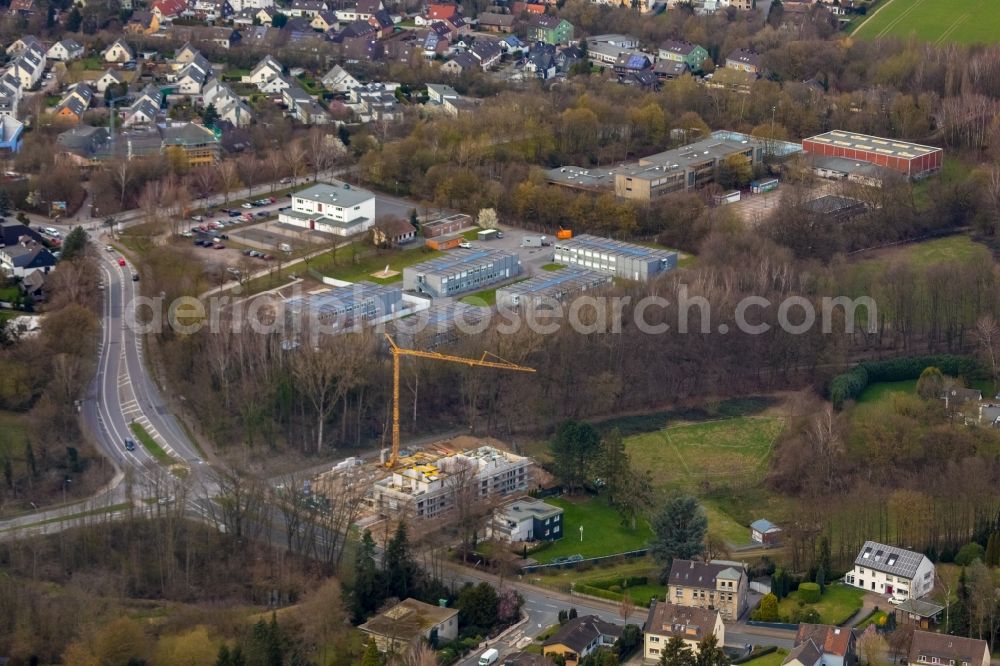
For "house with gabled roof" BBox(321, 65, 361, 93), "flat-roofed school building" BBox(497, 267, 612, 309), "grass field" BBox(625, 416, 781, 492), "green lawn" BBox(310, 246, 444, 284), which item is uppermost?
"house with gabled roof" BBox(321, 65, 361, 93)

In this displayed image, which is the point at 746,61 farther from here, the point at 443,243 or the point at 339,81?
the point at 443,243

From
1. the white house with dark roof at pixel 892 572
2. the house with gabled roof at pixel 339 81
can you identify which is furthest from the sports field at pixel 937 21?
the white house with dark roof at pixel 892 572

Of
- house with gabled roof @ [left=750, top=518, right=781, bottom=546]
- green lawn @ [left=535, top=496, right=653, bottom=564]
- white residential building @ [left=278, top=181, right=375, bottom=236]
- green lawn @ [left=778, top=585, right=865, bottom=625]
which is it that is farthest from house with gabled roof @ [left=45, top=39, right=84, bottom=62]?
green lawn @ [left=778, top=585, right=865, bottom=625]

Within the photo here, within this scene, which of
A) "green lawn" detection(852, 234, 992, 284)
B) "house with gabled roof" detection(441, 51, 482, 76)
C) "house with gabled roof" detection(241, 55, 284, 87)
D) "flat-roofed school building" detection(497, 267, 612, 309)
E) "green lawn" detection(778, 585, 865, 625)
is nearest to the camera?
"green lawn" detection(778, 585, 865, 625)

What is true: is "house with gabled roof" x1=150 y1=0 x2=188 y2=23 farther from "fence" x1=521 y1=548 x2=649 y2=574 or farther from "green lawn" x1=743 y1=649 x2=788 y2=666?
"green lawn" x1=743 y1=649 x2=788 y2=666

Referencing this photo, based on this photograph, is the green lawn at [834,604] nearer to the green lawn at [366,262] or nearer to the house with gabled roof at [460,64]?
the green lawn at [366,262]

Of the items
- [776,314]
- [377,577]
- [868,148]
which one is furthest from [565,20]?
[377,577]

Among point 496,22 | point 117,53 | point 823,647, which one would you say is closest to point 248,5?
point 117,53
